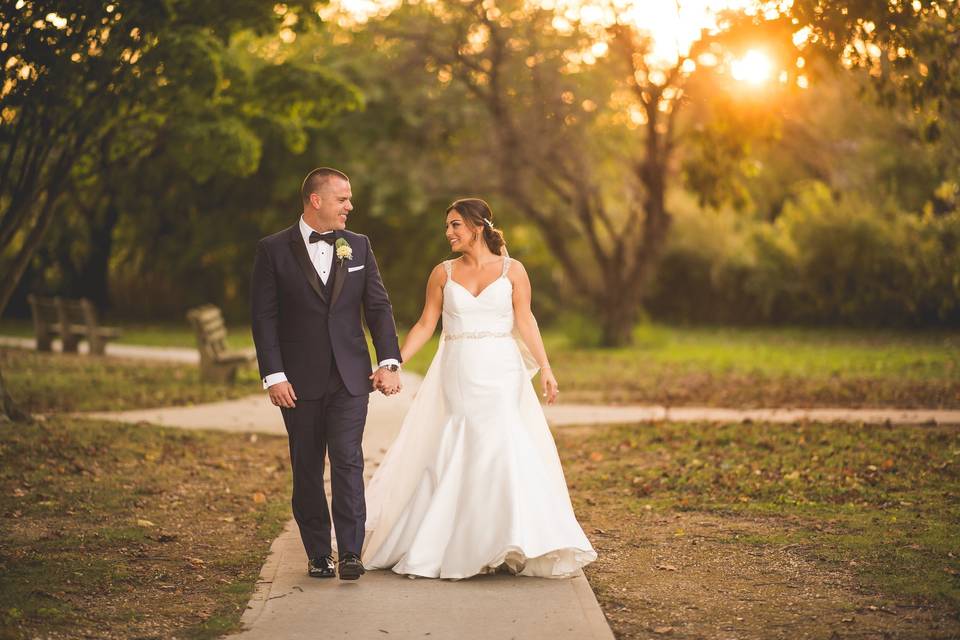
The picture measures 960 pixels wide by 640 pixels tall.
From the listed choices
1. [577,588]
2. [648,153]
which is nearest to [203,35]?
[577,588]

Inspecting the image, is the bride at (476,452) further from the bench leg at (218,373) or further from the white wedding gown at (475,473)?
the bench leg at (218,373)

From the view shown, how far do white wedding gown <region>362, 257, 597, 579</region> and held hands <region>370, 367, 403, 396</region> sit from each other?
515 mm

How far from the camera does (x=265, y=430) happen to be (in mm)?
12320

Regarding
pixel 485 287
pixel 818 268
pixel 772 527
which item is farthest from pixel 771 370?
pixel 485 287

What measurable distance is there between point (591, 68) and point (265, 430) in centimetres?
1486

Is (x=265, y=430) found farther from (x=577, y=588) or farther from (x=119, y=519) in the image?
(x=577, y=588)

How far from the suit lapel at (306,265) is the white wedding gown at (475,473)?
88 centimetres

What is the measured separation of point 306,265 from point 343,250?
0.21 m

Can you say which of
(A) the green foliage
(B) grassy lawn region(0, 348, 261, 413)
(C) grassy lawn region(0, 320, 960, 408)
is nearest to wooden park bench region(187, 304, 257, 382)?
(B) grassy lawn region(0, 348, 261, 413)

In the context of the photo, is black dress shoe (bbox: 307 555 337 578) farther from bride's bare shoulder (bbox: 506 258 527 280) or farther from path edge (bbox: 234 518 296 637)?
bride's bare shoulder (bbox: 506 258 527 280)

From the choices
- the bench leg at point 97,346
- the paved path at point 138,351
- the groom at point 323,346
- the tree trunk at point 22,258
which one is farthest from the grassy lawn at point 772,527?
the paved path at point 138,351

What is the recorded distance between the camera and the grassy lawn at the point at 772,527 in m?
5.72

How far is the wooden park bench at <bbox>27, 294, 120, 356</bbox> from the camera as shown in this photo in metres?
21.0

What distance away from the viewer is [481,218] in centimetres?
675
